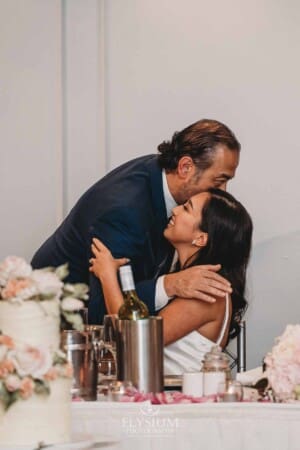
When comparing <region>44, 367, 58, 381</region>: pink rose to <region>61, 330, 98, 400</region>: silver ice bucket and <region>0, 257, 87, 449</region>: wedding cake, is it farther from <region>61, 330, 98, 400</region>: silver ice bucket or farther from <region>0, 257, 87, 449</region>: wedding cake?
<region>61, 330, 98, 400</region>: silver ice bucket

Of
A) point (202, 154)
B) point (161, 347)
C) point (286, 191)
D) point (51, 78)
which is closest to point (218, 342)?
point (202, 154)

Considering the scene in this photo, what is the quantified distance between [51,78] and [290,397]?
234 cm

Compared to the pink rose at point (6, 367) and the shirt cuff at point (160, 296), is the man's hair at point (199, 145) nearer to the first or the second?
the shirt cuff at point (160, 296)

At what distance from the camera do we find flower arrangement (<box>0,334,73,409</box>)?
1461 mm

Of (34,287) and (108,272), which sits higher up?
(108,272)

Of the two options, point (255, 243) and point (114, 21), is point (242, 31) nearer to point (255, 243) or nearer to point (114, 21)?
point (114, 21)

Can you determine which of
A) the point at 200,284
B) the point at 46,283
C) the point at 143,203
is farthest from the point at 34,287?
the point at 143,203

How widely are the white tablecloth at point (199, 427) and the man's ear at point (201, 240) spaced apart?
3.98 feet

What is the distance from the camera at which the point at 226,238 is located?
2994 mm

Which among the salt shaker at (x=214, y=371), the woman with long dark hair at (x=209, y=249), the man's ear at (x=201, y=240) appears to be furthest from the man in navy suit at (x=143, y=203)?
the salt shaker at (x=214, y=371)

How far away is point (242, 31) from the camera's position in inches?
155

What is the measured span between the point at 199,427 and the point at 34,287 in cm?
45

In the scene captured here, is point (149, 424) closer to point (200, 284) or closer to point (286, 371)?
point (286, 371)

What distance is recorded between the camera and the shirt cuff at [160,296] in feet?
9.56
